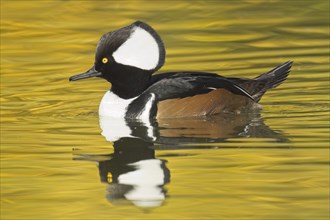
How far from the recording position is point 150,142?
10656mm

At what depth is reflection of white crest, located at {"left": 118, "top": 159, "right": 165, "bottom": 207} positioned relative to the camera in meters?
8.66

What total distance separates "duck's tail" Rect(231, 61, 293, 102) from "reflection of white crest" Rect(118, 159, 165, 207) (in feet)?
8.54

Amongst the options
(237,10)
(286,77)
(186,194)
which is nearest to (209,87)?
(286,77)

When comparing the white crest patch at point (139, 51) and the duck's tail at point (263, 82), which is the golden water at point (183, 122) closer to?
the duck's tail at point (263, 82)

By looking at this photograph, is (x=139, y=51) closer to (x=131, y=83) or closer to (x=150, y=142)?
(x=131, y=83)

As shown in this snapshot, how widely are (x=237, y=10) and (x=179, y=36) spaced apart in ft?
6.65

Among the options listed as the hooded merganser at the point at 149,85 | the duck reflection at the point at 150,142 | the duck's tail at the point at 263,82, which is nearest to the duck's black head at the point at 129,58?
the hooded merganser at the point at 149,85

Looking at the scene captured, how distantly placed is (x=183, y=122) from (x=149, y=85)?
60cm

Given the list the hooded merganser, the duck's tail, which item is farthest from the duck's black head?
the duck's tail

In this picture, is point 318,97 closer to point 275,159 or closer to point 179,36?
point 275,159

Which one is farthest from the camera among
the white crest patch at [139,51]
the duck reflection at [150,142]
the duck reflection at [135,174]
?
the white crest patch at [139,51]

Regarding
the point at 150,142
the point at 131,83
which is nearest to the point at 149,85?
the point at 131,83

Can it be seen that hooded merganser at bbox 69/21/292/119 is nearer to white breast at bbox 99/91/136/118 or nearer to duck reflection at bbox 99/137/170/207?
white breast at bbox 99/91/136/118

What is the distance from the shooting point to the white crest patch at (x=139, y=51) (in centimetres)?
1157
